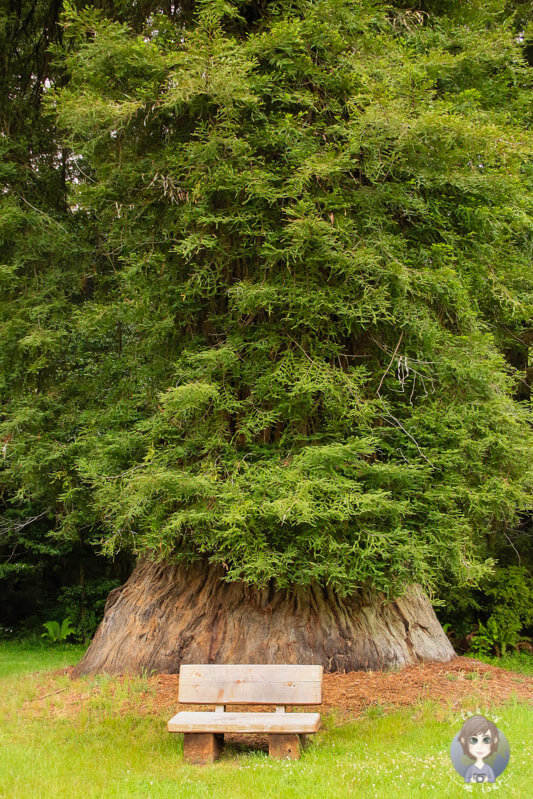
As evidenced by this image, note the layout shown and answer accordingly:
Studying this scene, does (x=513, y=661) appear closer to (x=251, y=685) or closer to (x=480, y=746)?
(x=251, y=685)

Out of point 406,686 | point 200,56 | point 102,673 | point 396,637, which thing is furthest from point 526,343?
point 102,673

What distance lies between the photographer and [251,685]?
5.93 metres

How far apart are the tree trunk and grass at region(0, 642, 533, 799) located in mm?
640

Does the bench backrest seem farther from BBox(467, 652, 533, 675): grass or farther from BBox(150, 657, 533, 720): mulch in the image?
BBox(467, 652, 533, 675): grass

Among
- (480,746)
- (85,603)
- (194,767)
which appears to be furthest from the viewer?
(85,603)

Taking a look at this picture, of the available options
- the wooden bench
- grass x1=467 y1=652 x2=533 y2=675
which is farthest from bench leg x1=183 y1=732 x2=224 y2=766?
grass x1=467 y1=652 x2=533 y2=675

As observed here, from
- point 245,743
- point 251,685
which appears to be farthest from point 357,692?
point 251,685

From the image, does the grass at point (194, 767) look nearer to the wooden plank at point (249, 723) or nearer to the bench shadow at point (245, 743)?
the bench shadow at point (245, 743)

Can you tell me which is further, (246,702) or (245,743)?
(245,743)

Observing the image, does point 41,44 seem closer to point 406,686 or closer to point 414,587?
point 414,587

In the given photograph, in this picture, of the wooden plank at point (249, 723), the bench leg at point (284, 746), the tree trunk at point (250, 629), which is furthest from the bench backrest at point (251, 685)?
the tree trunk at point (250, 629)

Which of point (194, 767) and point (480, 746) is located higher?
point (480, 746)

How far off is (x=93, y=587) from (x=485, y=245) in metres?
9.37

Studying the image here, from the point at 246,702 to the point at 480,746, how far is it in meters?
2.31
